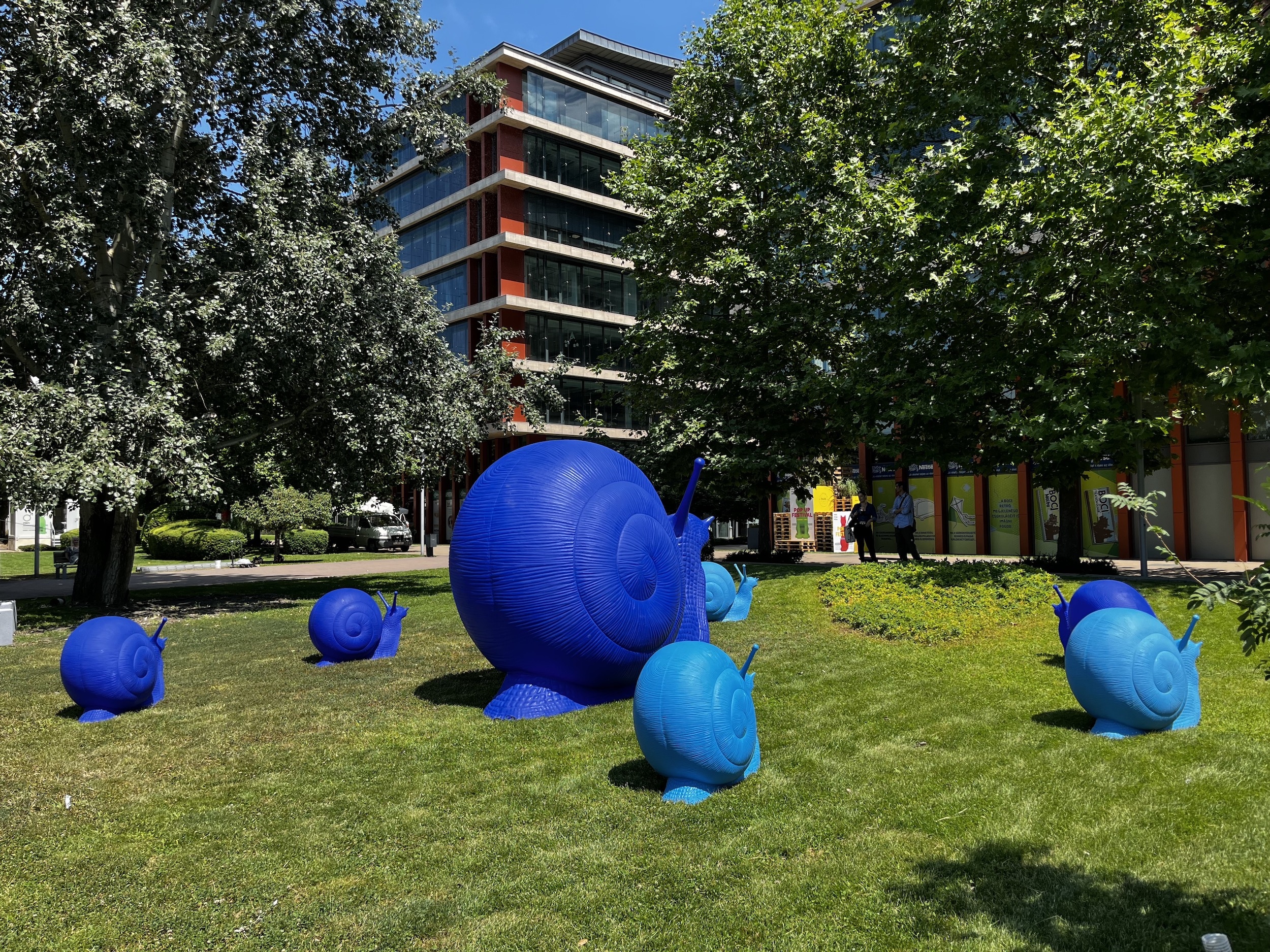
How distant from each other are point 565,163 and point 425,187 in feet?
28.3

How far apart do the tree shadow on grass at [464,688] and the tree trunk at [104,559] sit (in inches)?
444

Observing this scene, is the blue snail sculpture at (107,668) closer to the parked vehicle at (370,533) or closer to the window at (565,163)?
the parked vehicle at (370,533)

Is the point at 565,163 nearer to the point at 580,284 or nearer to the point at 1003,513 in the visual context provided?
the point at 580,284

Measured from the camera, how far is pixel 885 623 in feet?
40.8

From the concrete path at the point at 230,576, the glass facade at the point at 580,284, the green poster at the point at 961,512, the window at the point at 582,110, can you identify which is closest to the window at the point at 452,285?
the glass facade at the point at 580,284

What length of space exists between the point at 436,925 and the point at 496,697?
4.15 meters

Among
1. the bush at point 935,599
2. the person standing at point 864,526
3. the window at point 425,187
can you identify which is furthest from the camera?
the window at point 425,187

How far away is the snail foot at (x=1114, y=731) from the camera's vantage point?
6.75 metres

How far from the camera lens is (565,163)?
Result: 4434 cm

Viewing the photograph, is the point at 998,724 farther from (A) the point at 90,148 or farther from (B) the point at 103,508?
(B) the point at 103,508

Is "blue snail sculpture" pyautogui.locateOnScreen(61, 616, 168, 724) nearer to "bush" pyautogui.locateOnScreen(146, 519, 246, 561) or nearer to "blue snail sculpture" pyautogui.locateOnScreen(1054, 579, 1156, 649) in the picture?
"blue snail sculpture" pyautogui.locateOnScreen(1054, 579, 1156, 649)

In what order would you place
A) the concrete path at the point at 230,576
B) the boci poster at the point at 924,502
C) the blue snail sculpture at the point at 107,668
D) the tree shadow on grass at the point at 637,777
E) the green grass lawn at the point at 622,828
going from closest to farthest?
1. the green grass lawn at the point at 622,828
2. the tree shadow on grass at the point at 637,777
3. the blue snail sculpture at the point at 107,668
4. the concrete path at the point at 230,576
5. the boci poster at the point at 924,502

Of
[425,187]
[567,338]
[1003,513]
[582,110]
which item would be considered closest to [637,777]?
[1003,513]

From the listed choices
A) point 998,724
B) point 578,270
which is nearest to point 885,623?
point 998,724
